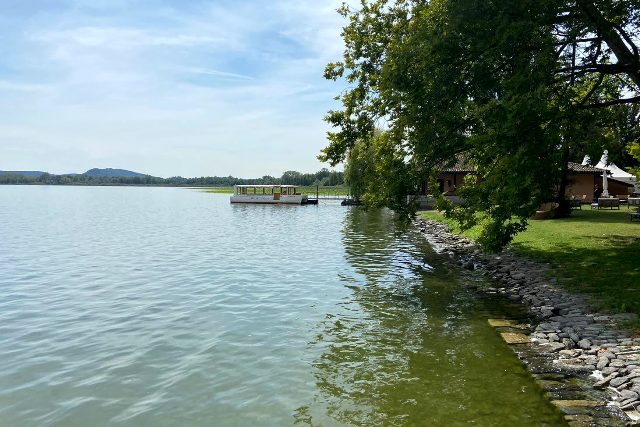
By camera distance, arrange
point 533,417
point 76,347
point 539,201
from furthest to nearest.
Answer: point 539,201 → point 76,347 → point 533,417

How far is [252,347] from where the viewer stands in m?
10.6

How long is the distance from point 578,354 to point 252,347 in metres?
6.58

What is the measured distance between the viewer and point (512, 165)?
12.3m

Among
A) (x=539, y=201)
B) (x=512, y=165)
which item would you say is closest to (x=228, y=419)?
(x=512, y=165)

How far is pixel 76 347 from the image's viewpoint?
34.7ft

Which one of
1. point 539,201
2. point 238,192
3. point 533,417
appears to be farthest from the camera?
point 238,192

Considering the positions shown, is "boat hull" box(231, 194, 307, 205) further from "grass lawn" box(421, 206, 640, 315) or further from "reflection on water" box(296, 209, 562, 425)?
"reflection on water" box(296, 209, 562, 425)

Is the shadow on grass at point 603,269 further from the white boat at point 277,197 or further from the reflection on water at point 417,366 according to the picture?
the white boat at point 277,197

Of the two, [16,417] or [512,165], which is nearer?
[16,417]

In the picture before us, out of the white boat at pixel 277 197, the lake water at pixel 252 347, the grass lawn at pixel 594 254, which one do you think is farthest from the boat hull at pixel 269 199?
the lake water at pixel 252 347

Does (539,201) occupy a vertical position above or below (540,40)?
below

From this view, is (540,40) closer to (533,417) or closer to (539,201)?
(539,201)

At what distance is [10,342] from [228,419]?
6.67m

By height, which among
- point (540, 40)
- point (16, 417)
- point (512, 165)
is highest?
point (540, 40)
